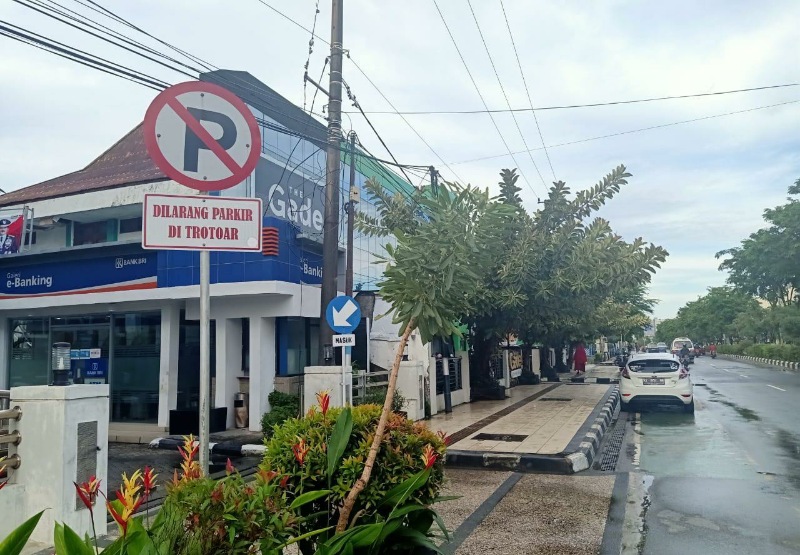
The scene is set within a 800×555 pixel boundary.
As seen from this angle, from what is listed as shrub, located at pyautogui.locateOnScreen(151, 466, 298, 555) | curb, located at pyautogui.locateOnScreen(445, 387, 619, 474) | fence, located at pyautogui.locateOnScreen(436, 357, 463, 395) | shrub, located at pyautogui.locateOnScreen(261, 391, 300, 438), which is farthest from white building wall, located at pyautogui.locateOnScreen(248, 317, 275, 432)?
shrub, located at pyautogui.locateOnScreen(151, 466, 298, 555)

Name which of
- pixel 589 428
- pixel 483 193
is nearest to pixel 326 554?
pixel 483 193

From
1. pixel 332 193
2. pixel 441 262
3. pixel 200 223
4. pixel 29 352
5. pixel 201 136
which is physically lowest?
pixel 29 352

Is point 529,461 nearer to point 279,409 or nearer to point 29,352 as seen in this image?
point 279,409

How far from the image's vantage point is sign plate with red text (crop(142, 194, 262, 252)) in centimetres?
331

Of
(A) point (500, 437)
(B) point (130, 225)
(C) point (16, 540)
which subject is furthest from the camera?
(B) point (130, 225)

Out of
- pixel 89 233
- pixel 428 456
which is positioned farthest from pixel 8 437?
pixel 89 233

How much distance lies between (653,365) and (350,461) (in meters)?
13.5

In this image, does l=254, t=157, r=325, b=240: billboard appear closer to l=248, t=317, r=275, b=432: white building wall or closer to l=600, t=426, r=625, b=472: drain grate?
l=248, t=317, r=275, b=432: white building wall

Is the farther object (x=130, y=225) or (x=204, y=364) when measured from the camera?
(x=130, y=225)

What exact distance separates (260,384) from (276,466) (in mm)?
9517

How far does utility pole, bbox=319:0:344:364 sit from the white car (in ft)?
25.8

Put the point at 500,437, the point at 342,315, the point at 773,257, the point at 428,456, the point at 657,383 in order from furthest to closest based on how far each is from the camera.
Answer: the point at 773,257
the point at 657,383
the point at 500,437
the point at 342,315
the point at 428,456

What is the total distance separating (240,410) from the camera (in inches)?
528

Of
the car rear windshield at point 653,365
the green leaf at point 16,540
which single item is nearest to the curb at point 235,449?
the green leaf at point 16,540
